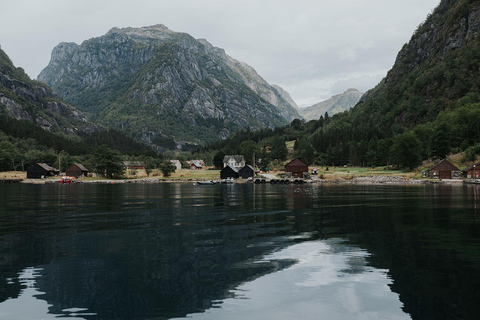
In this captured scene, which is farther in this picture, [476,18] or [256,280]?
[476,18]

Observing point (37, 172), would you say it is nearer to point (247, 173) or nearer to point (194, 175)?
point (194, 175)

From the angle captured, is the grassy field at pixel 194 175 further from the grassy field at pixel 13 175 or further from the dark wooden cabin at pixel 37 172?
the grassy field at pixel 13 175

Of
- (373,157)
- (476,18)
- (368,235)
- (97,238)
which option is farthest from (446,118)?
(97,238)

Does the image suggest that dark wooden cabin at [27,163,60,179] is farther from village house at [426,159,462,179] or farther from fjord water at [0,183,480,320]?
village house at [426,159,462,179]

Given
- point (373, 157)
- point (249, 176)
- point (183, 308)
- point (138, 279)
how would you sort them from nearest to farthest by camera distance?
point (183, 308)
point (138, 279)
point (249, 176)
point (373, 157)

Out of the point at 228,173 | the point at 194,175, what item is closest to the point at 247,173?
the point at 228,173

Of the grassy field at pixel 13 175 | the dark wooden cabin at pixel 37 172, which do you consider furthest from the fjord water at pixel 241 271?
the grassy field at pixel 13 175

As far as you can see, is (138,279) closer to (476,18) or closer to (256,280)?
(256,280)

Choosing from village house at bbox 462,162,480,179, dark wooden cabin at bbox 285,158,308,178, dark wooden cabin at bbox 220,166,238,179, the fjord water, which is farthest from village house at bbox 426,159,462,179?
the fjord water

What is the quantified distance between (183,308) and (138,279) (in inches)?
129

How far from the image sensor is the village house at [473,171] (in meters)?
101

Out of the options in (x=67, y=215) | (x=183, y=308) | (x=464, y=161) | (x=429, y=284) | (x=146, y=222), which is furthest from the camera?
(x=464, y=161)

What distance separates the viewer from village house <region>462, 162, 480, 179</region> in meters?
101

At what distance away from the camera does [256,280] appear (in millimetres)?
13062
